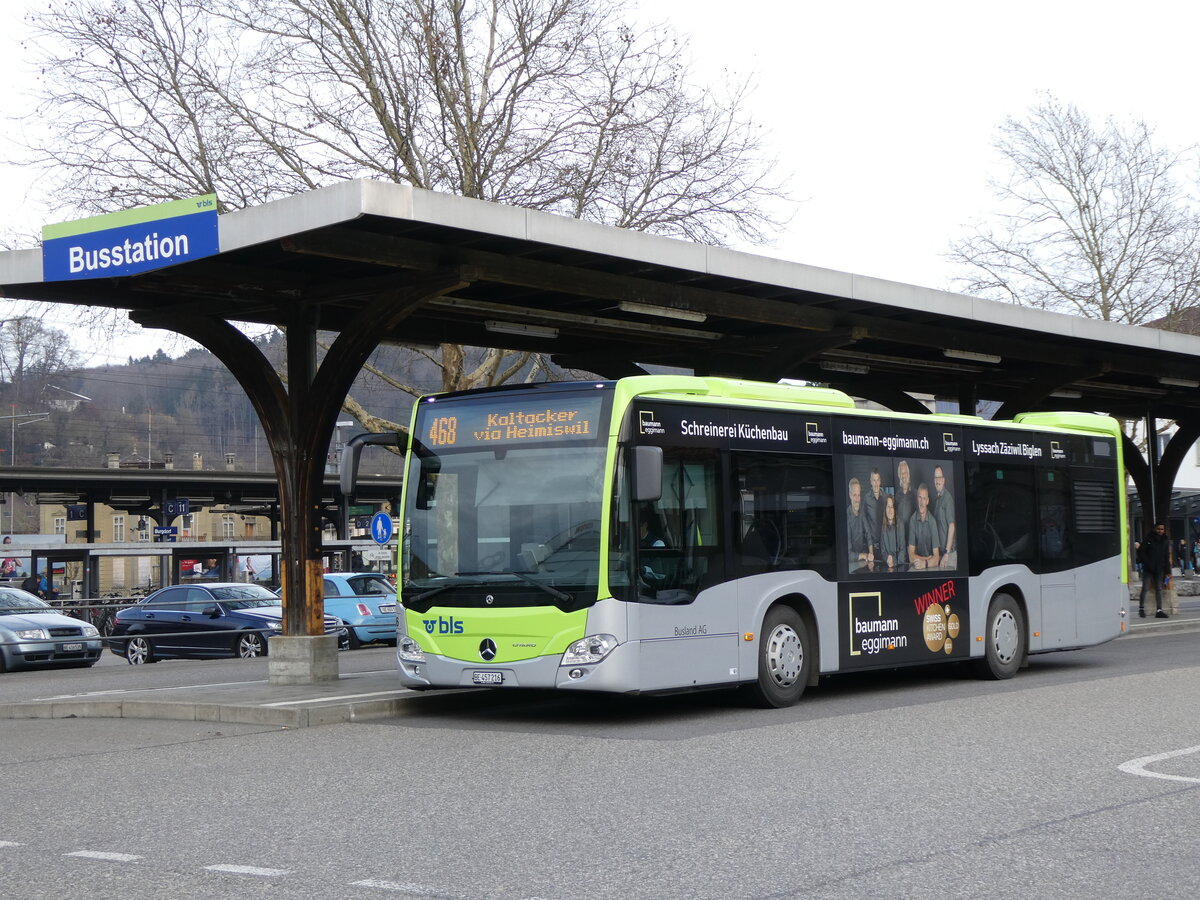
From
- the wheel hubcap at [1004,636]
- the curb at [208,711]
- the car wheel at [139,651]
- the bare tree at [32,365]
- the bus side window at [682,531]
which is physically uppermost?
the bare tree at [32,365]

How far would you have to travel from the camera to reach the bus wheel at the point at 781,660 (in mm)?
13266

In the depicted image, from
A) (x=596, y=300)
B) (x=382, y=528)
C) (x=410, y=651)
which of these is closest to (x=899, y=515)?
(x=596, y=300)

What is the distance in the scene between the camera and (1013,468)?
55.6ft

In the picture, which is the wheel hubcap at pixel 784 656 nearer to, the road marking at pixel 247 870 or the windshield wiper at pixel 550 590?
the windshield wiper at pixel 550 590

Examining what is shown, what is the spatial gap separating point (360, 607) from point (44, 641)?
6.22m

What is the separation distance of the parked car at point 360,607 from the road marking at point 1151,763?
19892 mm

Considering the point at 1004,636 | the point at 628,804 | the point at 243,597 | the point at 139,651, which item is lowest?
the point at 139,651

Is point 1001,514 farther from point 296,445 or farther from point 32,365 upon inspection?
point 32,365

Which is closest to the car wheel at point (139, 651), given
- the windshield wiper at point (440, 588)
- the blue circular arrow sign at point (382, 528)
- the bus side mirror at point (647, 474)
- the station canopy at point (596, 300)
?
the blue circular arrow sign at point (382, 528)

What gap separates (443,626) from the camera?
41.6ft

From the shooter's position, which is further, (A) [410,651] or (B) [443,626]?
(A) [410,651]

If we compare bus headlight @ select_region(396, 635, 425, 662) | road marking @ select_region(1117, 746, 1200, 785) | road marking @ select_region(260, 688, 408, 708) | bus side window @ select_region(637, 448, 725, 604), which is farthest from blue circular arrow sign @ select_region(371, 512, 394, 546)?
road marking @ select_region(1117, 746, 1200, 785)

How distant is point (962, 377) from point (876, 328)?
6.26 m

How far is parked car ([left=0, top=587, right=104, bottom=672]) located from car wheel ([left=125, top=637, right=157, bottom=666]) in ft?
5.01
